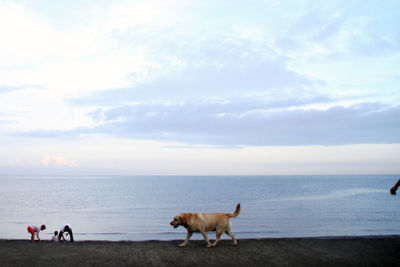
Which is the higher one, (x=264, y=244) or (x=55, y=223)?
(x=264, y=244)

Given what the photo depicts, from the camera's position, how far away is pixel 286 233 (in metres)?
24.2

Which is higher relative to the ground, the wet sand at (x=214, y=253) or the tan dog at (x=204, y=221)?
the tan dog at (x=204, y=221)

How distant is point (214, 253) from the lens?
1051 cm

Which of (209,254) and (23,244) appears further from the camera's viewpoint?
(23,244)

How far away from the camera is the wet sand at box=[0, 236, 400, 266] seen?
31.4ft

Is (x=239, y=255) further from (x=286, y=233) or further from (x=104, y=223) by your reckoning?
(x=104, y=223)

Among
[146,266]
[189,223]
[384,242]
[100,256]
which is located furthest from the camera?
[384,242]

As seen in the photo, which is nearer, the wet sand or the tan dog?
the wet sand

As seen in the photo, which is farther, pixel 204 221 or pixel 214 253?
A: pixel 204 221

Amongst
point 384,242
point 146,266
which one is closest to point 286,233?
point 384,242

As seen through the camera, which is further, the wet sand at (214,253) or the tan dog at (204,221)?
the tan dog at (204,221)

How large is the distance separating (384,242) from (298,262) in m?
4.49

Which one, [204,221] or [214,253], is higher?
[204,221]

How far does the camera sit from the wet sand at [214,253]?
9.58 meters
